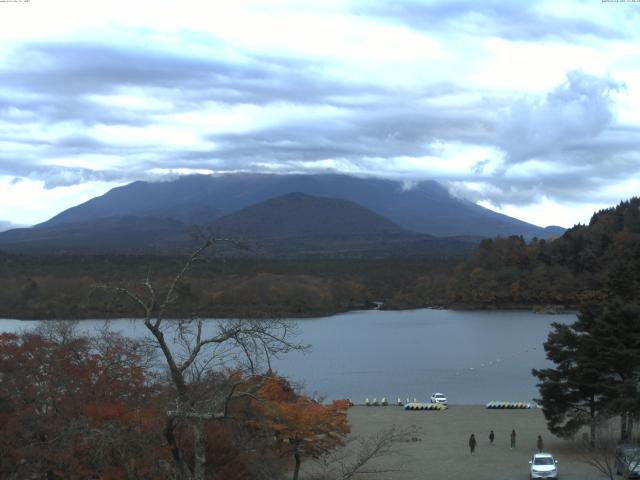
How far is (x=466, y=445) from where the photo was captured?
2603cm

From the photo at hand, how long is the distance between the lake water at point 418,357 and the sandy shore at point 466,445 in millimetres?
3829

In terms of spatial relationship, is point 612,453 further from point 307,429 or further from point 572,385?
point 307,429

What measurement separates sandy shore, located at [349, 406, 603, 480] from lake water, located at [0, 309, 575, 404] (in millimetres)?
3829

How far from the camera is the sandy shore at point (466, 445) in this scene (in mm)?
21375

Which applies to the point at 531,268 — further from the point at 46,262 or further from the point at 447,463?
the point at 447,463

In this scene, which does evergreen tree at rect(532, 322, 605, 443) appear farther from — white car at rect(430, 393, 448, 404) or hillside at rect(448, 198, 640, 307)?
hillside at rect(448, 198, 640, 307)

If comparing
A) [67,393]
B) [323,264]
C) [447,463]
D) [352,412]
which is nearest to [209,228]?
[67,393]

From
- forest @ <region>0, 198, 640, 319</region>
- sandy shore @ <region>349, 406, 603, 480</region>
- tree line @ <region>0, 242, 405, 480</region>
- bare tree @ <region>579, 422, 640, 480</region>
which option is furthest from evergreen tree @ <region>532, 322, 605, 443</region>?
forest @ <region>0, 198, 640, 319</region>

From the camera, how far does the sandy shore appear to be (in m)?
21.4

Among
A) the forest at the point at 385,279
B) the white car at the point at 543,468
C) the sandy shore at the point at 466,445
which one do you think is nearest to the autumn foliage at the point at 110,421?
the sandy shore at the point at 466,445

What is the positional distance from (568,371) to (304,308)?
230 feet

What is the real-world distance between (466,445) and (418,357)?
3148cm

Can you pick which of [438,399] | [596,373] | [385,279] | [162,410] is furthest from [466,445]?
[385,279]

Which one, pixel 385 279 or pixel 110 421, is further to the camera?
pixel 385 279
